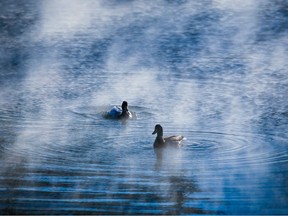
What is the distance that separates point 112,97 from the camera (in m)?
18.5

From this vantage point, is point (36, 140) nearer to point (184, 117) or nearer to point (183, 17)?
point (184, 117)

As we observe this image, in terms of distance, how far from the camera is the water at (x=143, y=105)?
10.9 m

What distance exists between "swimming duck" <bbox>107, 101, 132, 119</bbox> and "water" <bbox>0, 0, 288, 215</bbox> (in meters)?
0.19

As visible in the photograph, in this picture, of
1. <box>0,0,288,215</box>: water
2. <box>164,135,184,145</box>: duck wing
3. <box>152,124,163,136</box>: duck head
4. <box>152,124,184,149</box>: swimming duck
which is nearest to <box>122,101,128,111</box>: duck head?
<box>0,0,288,215</box>: water

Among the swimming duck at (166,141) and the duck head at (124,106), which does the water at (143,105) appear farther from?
the duck head at (124,106)

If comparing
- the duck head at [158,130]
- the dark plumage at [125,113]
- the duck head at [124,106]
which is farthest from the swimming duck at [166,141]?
the duck head at [124,106]

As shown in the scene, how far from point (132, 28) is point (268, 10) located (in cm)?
491

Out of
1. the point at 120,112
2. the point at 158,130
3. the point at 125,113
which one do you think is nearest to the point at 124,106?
the point at 120,112

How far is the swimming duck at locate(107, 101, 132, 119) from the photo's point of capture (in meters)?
15.8

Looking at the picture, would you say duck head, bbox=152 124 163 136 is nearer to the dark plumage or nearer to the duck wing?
the duck wing

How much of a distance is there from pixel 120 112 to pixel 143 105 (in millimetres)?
1454

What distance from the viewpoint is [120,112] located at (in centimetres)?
1605

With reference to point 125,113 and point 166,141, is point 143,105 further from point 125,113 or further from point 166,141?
point 166,141

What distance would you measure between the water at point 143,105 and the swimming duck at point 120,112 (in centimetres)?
19
